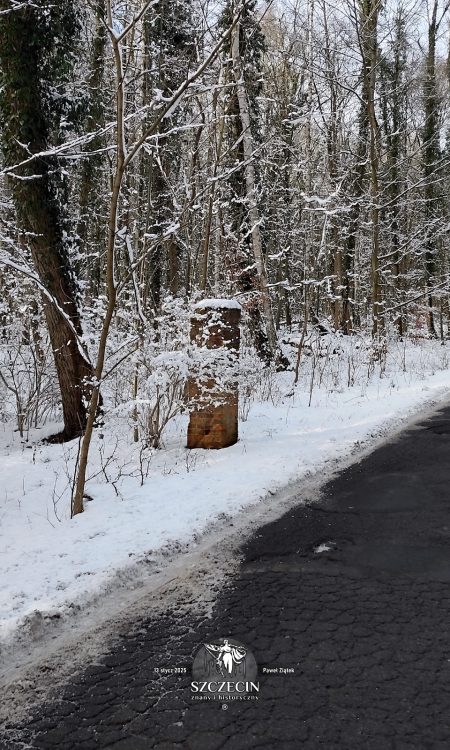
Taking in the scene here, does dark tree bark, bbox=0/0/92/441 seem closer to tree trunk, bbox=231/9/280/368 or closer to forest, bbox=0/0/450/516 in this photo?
forest, bbox=0/0/450/516

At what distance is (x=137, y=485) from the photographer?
484 cm

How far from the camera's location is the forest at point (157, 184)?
4.80 meters

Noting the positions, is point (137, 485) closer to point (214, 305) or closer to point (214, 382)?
point (214, 382)

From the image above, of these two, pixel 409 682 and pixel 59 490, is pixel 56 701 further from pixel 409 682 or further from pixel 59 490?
pixel 59 490

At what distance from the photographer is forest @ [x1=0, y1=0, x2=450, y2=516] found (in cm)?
480

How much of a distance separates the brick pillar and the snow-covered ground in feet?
0.82

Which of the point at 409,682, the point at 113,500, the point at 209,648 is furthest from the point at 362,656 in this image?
the point at 113,500

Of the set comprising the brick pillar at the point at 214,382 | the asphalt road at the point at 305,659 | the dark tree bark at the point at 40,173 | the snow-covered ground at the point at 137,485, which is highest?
the dark tree bark at the point at 40,173

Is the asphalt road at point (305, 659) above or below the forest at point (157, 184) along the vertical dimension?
below

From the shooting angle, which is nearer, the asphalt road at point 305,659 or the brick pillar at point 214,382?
the asphalt road at point 305,659

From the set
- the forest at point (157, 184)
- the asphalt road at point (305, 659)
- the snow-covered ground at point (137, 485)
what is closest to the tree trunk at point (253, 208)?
the forest at point (157, 184)

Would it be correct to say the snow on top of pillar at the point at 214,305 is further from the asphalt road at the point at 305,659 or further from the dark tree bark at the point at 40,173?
the asphalt road at the point at 305,659

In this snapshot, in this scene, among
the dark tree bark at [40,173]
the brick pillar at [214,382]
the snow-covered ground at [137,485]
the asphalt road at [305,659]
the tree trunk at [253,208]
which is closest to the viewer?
the asphalt road at [305,659]

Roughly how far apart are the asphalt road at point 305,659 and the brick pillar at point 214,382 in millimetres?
2338
